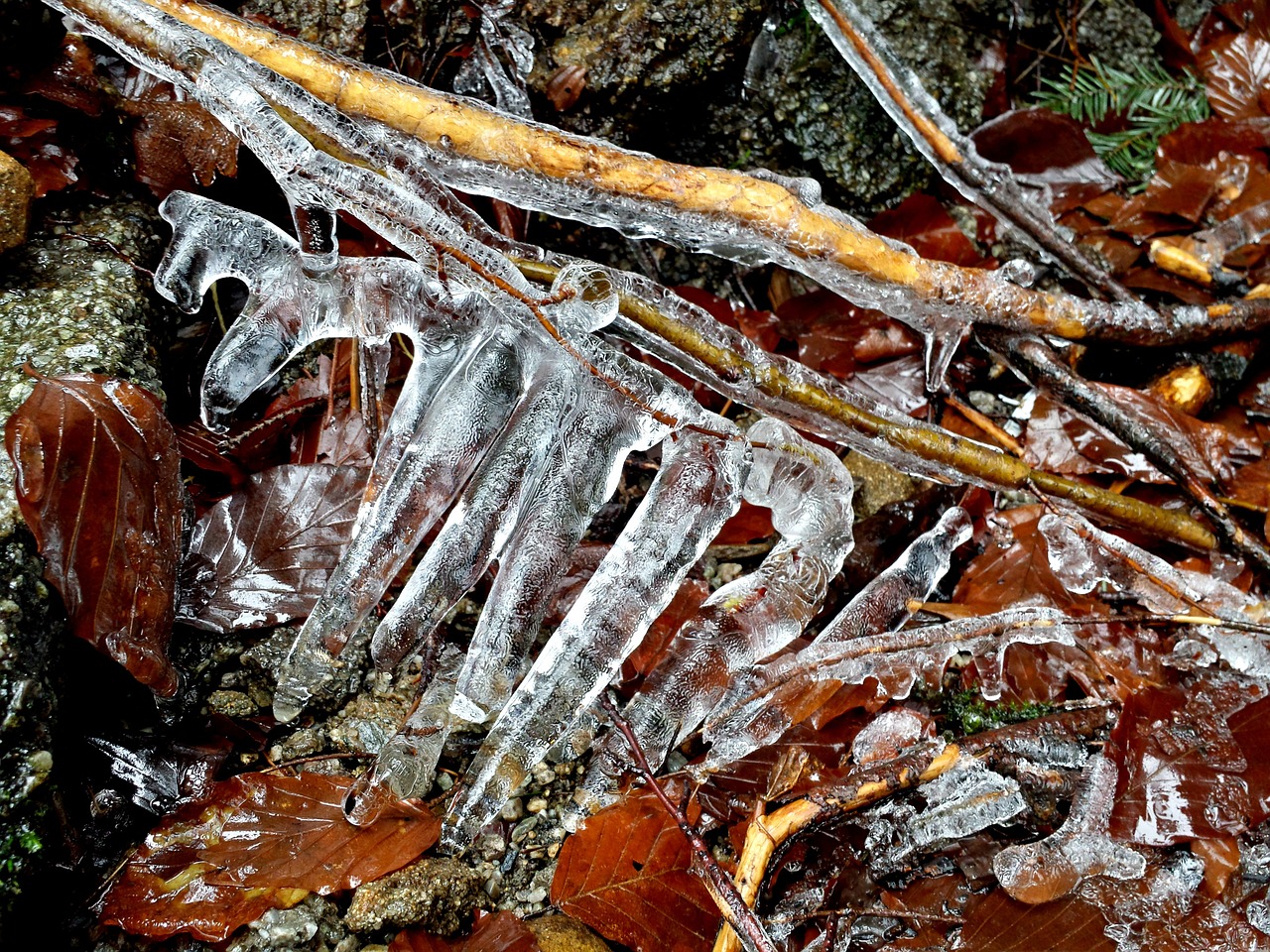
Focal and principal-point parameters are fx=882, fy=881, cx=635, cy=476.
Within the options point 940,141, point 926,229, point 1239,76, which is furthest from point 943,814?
point 1239,76

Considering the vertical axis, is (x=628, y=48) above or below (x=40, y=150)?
above

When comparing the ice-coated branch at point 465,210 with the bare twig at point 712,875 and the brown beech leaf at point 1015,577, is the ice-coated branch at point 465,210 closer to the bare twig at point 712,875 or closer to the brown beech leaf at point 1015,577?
the brown beech leaf at point 1015,577

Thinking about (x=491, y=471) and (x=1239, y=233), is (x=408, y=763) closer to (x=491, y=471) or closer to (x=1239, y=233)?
(x=491, y=471)

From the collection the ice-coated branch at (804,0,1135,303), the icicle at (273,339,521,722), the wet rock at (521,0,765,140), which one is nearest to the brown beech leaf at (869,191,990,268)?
the ice-coated branch at (804,0,1135,303)

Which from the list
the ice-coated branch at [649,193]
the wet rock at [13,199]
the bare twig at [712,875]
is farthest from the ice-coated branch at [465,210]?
the bare twig at [712,875]

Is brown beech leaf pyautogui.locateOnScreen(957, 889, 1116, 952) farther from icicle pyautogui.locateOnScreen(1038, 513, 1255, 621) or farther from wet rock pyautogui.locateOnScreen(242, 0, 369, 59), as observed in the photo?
wet rock pyautogui.locateOnScreen(242, 0, 369, 59)

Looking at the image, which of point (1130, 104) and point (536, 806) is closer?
point (536, 806)

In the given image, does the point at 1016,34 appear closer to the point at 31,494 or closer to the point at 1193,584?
the point at 1193,584
